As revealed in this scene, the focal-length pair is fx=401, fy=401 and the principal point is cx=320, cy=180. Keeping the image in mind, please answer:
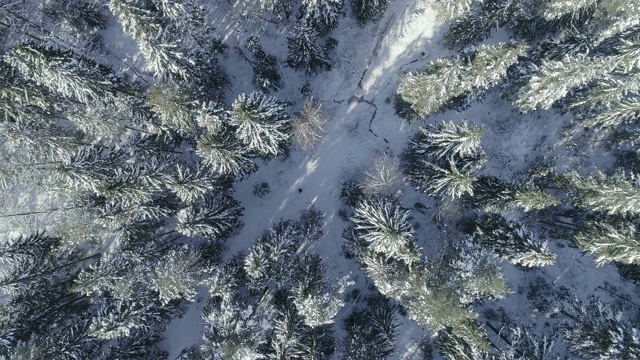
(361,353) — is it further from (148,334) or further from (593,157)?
(593,157)

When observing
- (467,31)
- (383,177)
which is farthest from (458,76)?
(383,177)

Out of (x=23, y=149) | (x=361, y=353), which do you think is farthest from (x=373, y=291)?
(x=23, y=149)

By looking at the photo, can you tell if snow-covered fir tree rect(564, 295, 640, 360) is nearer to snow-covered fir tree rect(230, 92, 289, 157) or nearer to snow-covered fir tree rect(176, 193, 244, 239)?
snow-covered fir tree rect(230, 92, 289, 157)

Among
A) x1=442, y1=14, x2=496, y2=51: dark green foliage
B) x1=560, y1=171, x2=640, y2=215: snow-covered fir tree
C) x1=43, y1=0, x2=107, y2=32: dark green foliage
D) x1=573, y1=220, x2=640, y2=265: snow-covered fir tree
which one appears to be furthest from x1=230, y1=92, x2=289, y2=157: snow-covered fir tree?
x1=573, y1=220, x2=640, y2=265: snow-covered fir tree

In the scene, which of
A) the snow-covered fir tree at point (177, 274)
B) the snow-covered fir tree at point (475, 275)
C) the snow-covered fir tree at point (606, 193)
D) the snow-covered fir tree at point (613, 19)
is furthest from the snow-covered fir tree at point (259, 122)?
the snow-covered fir tree at point (613, 19)

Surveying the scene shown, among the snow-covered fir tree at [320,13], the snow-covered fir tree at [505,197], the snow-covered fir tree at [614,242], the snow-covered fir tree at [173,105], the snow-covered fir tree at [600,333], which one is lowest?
the snow-covered fir tree at [600,333]

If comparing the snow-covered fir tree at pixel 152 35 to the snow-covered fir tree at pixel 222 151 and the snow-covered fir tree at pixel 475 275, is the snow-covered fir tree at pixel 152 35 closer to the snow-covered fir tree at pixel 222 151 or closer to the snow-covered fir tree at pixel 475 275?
the snow-covered fir tree at pixel 222 151
